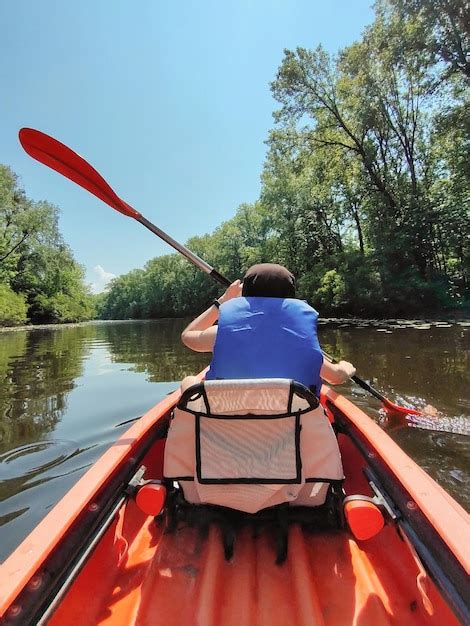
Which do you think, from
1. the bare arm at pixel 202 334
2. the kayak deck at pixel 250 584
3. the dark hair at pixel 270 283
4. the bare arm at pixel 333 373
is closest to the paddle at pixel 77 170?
the bare arm at pixel 202 334

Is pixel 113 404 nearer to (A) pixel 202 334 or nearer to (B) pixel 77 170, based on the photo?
(B) pixel 77 170

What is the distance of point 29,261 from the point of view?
3369cm

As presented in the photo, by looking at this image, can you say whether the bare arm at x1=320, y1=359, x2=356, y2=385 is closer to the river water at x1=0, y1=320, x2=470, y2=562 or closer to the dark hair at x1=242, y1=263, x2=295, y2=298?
the dark hair at x1=242, y1=263, x2=295, y2=298

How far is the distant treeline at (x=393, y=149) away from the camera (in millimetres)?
15516

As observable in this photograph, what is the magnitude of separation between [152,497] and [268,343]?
794 millimetres

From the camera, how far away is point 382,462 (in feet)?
6.08

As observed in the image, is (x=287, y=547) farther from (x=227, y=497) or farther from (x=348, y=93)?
(x=348, y=93)

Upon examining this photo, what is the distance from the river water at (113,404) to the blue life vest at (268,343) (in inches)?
69.5

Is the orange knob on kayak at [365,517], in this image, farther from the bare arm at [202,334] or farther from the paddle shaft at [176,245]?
the paddle shaft at [176,245]

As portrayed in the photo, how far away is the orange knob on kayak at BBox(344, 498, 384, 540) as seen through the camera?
55.4 inches

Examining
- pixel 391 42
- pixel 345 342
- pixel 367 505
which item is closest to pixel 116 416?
pixel 367 505

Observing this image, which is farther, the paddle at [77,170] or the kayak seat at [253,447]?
the paddle at [77,170]

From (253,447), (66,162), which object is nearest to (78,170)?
(66,162)

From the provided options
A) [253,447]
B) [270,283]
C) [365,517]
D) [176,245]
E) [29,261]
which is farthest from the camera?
[29,261]
